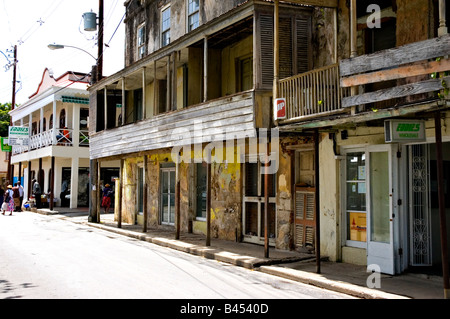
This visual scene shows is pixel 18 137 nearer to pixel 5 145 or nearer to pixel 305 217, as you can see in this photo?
pixel 5 145

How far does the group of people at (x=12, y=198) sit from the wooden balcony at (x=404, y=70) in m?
22.2

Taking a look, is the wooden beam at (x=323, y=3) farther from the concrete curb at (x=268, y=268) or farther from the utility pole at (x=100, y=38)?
the utility pole at (x=100, y=38)

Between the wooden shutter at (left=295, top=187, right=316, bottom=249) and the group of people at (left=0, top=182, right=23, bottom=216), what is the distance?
18982 mm

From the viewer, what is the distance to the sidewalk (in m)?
7.45

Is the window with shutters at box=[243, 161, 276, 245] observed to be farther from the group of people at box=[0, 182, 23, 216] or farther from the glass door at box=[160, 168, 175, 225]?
the group of people at box=[0, 182, 23, 216]

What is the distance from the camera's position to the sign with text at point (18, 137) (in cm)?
3219

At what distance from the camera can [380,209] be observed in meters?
9.47

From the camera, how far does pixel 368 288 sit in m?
7.63

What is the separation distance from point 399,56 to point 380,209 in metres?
3.39

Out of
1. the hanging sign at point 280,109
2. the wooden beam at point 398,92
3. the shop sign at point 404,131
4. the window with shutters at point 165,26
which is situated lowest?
the shop sign at point 404,131

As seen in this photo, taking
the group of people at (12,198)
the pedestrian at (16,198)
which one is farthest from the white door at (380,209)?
the pedestrian at (16,198)

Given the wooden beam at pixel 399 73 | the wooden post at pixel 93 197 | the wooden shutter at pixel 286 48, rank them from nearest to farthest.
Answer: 1. the wooden beam at pixel 399 73
2. the wooden shutter at pixel 286 48
3. the wooden post at pixel 93 197

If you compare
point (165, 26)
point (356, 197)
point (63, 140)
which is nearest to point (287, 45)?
point (356, 197)
